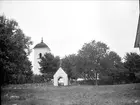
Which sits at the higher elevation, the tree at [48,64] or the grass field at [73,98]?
the tree at [48,64]

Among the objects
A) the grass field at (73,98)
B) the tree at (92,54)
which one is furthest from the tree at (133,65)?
the grass field at (73,98)

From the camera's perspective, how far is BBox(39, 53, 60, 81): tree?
64.0 metres

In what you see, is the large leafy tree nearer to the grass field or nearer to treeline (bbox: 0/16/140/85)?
the grass field

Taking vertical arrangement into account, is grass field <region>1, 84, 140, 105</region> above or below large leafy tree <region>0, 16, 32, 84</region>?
below

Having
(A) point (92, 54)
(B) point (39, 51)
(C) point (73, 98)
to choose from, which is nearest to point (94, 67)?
(A) point (92, 54)

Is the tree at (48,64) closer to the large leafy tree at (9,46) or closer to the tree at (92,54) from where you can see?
the tree at (92,54)

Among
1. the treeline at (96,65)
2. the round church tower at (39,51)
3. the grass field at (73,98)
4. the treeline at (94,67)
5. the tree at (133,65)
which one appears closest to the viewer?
the grass field at (73,98)

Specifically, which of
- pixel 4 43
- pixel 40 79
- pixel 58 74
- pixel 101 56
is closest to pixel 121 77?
pixel 101 56

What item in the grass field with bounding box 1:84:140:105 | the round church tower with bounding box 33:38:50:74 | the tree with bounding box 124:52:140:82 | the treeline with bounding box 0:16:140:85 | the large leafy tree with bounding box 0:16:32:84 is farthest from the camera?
the round church tower with bounding box 33:38:50:74

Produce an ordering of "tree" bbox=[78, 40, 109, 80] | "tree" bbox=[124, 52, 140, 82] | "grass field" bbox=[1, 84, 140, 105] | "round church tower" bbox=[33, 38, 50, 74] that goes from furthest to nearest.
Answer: "round church tower" bbox=[33, 38, 50, 74]
"tree" bbox=[78, 40, 109, 80]
"tree" bbox=[124, 52, 140, 82]
"grass field" bbox=[1, 84, 140, 105]

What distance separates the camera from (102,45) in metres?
55.7

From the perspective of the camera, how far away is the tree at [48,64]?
210 feet

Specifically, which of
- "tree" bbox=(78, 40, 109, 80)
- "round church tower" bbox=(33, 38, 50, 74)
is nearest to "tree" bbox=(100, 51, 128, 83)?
"tree" bbox=(78, 40, 109, 80)

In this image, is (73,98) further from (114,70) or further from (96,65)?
(96,65)
